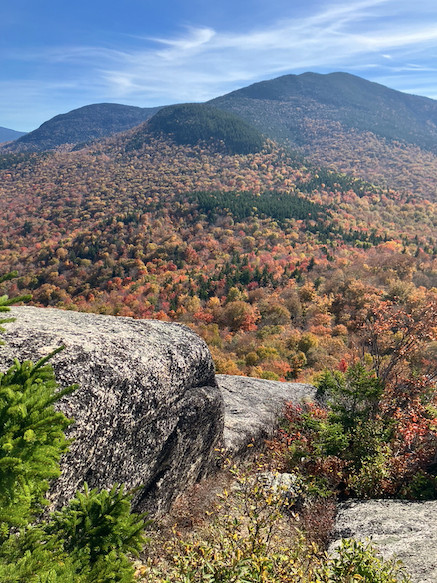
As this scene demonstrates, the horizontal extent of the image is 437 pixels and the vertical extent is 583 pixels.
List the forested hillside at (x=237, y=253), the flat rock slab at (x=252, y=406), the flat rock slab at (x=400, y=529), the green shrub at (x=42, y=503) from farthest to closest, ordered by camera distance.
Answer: the forested hillside at (x=237, y=253) → the flat rock slab at (x=252, y=406) → the flat rock slab at (x=400, y=529) → the green shrub at (x=42, y=503)

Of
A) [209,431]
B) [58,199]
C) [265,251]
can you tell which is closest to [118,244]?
[265,251]

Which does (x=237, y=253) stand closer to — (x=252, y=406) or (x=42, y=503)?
(x=252, y=406)

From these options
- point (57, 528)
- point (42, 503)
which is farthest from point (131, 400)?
point (42, 503)

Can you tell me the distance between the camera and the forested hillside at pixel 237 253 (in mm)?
53062

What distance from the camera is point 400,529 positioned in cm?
735

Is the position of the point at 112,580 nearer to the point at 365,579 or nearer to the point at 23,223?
the point at 365,579

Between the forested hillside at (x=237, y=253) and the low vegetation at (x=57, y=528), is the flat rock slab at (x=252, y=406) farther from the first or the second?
the low vegetation at (x=57, y=528)

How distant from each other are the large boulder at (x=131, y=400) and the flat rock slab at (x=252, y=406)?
2222 millimetres

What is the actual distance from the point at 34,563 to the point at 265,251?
10163cm

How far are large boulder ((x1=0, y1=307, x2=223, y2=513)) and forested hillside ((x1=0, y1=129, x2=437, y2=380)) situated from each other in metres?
8.35

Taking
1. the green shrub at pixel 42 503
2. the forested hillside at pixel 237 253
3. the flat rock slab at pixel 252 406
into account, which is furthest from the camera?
the forested hillside at pixel 237 253

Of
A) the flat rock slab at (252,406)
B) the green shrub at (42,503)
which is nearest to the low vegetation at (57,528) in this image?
the green shrub at (42,503)

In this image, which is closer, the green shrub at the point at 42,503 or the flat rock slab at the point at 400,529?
the green shrub at the point at 42,503

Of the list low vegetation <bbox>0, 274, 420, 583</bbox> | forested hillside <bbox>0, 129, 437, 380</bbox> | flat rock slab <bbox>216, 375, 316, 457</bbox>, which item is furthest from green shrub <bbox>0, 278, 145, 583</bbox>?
forested hillside <bbox>0, 129, 437, 380</bbox>
